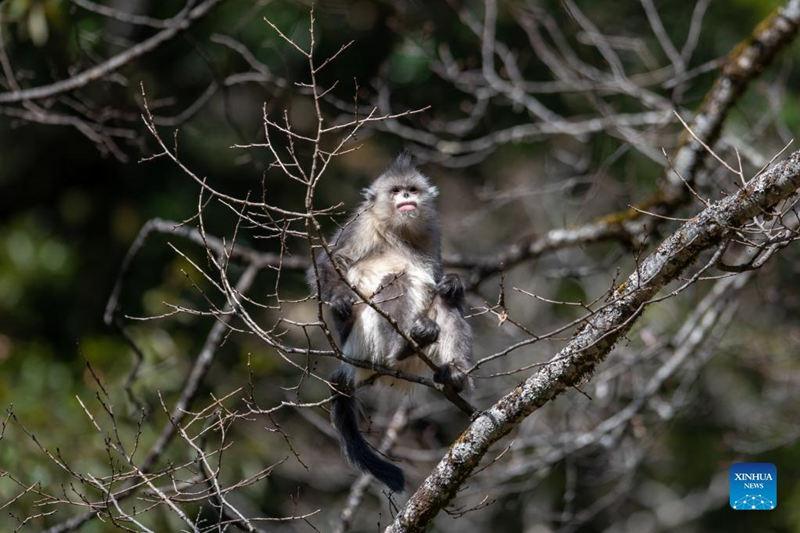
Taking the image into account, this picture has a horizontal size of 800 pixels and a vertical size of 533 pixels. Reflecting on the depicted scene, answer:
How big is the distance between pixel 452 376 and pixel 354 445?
648 mm

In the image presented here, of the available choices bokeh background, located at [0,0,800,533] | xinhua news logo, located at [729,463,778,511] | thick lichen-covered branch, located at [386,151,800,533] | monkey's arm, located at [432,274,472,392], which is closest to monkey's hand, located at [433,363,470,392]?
monkey's arm, located at [432,274,472,392]

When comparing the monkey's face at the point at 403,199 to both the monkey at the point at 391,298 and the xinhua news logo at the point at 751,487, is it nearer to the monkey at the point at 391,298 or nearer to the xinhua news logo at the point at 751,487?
the monkey at the point at 391,298

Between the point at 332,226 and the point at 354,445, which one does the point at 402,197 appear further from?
the point at 332,226

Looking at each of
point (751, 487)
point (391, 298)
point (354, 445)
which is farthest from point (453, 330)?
point (751, 487)

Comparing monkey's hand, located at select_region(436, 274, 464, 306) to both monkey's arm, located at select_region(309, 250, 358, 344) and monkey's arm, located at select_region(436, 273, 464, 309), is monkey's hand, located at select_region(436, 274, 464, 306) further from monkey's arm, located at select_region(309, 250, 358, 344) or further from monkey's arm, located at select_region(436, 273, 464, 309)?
monkey's arm, located at select_region(309, 250, 358, 344)

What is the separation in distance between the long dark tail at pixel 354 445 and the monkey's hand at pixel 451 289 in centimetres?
66

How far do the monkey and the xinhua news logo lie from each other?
210 centimetres

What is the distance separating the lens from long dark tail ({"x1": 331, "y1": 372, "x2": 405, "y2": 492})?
504cm

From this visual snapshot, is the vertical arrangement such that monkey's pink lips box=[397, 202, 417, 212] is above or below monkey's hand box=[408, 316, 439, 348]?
above

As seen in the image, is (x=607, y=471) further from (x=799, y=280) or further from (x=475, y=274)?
(x=799, y=280)

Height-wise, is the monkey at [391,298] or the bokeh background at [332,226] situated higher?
the bokeh background at [332,226]

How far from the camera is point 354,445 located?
203 inches

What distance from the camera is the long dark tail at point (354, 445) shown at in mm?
5043

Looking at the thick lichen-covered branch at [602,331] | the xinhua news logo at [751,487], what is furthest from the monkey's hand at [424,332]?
the xinhua news logo at [751,487]
